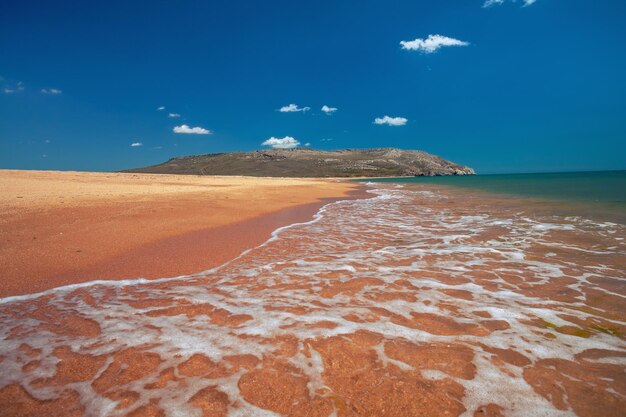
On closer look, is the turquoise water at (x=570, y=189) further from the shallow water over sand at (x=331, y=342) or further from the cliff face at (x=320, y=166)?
the cliff face at (x=320, y=166)

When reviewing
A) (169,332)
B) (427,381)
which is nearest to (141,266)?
(169,332)

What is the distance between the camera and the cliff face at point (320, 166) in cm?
15162

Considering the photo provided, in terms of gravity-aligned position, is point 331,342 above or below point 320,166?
below

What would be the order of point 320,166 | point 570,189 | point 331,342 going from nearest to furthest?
point 331,342
point 570,189
point 320,166

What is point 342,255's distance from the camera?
7242 millimetres

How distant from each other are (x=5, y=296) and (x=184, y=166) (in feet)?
668

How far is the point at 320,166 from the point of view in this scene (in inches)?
6491

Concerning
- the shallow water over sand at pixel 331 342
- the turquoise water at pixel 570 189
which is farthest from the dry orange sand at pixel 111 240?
the turquoise water at pixel 570 189

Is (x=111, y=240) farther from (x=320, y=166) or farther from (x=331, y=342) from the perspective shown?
(x=320, y=166)

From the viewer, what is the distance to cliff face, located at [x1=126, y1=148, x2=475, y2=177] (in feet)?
497

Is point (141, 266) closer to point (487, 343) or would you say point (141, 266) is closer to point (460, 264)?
point (487, 343)

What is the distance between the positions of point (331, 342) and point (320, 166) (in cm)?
16319

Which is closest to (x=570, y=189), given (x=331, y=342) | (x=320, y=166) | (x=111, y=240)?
(x=331, y=342)

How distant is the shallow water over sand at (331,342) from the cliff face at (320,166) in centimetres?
13758
